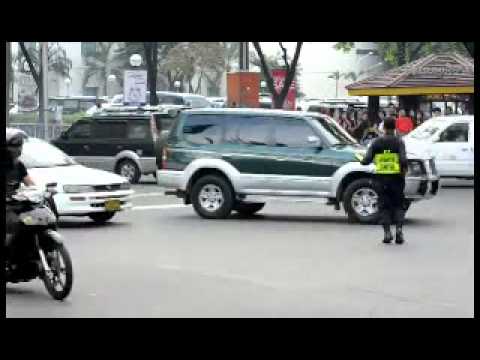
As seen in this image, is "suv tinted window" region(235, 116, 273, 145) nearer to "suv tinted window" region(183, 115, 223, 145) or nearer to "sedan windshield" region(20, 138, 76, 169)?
"suv tinted window" region(183, 115, 223, 145)

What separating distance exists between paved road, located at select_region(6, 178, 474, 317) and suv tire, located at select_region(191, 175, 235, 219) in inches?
11.3

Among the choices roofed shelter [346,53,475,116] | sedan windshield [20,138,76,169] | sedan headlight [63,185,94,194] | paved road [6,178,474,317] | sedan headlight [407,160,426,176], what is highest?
roofed shelter [346,53,475,116]

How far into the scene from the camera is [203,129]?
65.2ft

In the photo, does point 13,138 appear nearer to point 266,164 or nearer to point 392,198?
point 392,198

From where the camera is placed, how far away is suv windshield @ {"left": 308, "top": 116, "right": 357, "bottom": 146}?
755 inches

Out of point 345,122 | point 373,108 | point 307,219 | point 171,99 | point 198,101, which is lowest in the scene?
point 307,219

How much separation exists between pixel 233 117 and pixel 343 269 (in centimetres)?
665

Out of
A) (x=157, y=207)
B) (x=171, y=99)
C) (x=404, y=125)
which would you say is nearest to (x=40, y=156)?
(x=157, y=207)

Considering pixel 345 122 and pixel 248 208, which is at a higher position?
pixel 345 122

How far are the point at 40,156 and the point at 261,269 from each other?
614 cm

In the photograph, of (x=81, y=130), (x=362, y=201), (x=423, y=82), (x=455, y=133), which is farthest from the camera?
(x=423, y=82)

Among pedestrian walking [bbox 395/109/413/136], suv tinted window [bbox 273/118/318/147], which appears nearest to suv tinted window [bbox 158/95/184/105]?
pedestrian walking [bbox 395/109/413/136]
